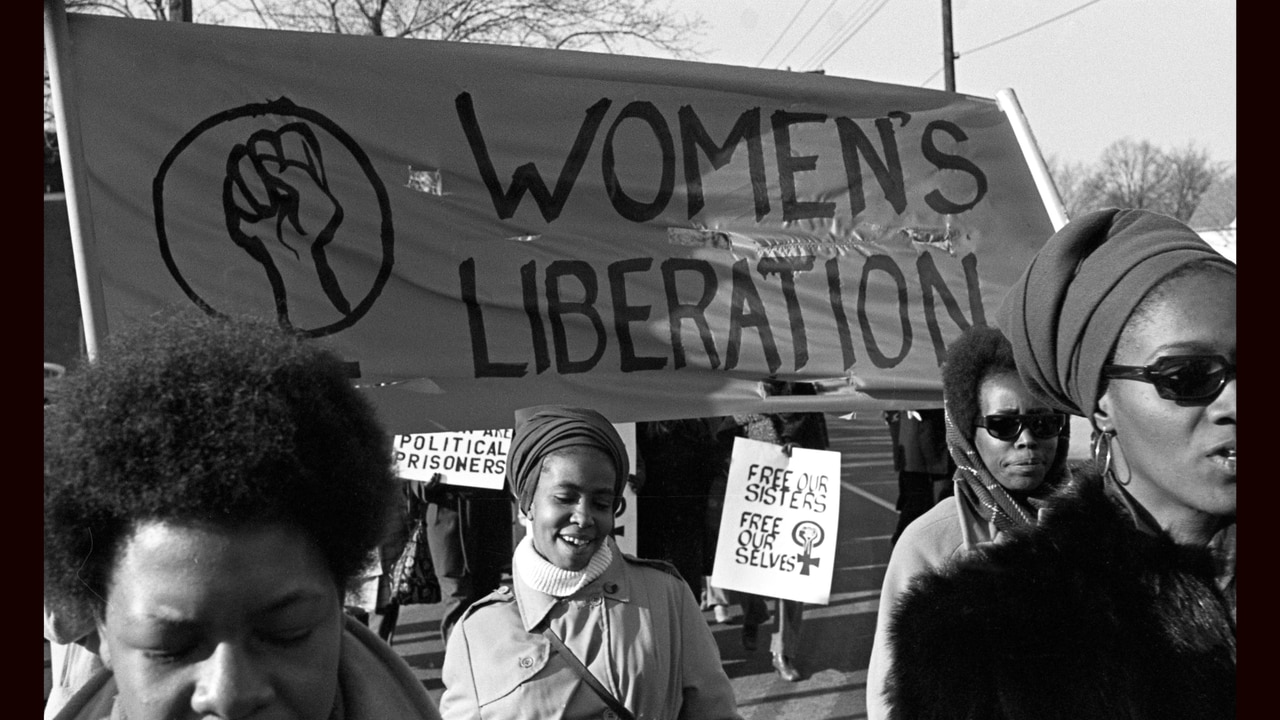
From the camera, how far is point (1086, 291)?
1.99 meters

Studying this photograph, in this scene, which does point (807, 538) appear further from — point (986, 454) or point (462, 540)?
point (986, 454)

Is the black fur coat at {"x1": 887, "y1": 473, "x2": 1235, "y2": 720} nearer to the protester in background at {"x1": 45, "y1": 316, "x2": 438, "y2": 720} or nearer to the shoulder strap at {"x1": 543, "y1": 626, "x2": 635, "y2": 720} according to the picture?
the protester in background at {"x1": 45, "y1": 316, "x2": 438, "y2": 720}

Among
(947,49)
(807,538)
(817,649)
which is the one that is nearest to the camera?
(807,538)

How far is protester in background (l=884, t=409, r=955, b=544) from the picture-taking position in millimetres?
8445

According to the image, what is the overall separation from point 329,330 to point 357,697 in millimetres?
1875

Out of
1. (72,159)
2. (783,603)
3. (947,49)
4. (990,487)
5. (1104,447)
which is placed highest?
(947,49)

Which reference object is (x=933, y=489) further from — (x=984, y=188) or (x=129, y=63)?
(x=129, y=63)

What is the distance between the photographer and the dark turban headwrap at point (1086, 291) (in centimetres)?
192

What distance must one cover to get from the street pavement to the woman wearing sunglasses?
312 centimetres

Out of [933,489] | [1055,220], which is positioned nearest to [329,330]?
[1055,220]

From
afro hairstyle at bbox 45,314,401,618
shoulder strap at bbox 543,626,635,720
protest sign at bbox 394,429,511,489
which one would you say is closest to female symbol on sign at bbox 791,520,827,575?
protest sign at bbox 394,429,511,489

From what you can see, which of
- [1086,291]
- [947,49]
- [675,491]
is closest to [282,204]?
[1086,291]

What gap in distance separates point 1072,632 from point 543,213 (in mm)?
2422

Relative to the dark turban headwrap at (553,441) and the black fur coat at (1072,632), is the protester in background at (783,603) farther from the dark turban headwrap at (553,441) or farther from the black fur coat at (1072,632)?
the black fur coat at (1072,632)
